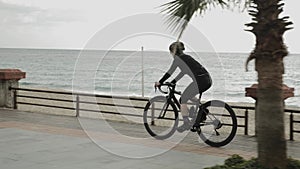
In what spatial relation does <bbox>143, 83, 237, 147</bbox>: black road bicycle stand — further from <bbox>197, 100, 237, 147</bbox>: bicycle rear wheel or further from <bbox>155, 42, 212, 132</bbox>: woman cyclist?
<bbox>155, 42, 212, 132</bbox>: woman cyclist

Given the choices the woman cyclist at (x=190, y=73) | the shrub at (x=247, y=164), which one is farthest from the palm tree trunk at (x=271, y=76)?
the woman cyclist at (x=190, y=73)

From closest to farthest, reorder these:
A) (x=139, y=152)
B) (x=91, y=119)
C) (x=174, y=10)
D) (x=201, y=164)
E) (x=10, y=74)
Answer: (x=174, y=10), (x=201, y=164), (x=139, y=152), (x=91, y=119), (x=10, y=74)

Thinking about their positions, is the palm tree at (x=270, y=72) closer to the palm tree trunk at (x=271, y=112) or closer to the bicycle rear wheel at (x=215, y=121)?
the palm tree trunk at (x=271, y=112)

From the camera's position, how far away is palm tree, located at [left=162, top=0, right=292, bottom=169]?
18.4 feet

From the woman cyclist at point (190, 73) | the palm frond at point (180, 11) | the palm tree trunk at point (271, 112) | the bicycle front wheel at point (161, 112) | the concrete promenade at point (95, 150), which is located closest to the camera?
the palm tree trunk at point (271, 112)

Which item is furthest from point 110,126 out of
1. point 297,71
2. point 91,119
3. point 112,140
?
point 297,71

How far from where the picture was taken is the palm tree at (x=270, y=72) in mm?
5602

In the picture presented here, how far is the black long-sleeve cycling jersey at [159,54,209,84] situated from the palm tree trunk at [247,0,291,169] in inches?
111

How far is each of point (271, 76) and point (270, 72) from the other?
5 cm

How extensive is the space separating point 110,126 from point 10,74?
3.99 metres

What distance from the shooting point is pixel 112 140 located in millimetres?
9141

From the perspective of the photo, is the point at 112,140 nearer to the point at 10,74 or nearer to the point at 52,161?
the point at 52,161

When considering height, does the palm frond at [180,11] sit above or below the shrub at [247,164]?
above

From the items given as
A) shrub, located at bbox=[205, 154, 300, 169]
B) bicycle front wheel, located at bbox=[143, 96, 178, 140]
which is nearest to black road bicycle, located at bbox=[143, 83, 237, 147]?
bicycle front wheel, located at bbox=[143, 96, 178, 140]
